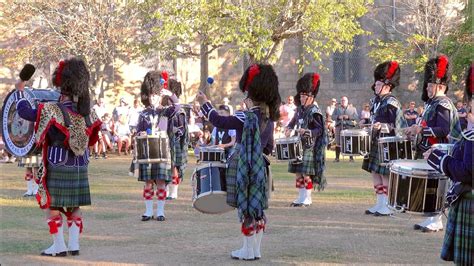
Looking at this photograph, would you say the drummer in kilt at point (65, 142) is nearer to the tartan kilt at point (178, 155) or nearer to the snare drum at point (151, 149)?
the snare drum at point (151, 149)

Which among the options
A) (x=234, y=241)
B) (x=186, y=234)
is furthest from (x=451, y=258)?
(x=186, y=234)

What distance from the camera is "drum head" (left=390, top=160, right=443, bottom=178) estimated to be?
22.5 feet

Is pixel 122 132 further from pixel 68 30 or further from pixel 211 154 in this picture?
pixel 211 154

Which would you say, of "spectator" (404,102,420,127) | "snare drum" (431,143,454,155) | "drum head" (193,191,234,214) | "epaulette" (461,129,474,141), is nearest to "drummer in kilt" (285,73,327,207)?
"drum head" (193,191,234,214)

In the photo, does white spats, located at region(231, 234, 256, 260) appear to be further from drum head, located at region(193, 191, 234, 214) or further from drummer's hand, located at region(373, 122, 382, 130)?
drummer's hand, located at region(373, 122, 382, 130)

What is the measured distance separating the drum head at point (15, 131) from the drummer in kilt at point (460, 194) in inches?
175

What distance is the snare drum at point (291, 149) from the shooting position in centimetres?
1188

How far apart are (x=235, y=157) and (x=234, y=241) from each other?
1396 mm

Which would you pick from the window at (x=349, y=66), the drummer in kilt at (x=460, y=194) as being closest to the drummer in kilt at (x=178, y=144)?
the drummer in kilt at (x=460, y=194)

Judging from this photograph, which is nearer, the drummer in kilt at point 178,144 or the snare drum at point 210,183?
the snare drum at point 210,183

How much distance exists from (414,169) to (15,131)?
4185 millimetres

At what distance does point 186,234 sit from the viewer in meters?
9.73

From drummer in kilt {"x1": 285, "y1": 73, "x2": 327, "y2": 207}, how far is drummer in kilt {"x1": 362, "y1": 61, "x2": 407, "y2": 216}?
882mm

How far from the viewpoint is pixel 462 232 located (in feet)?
19.1
